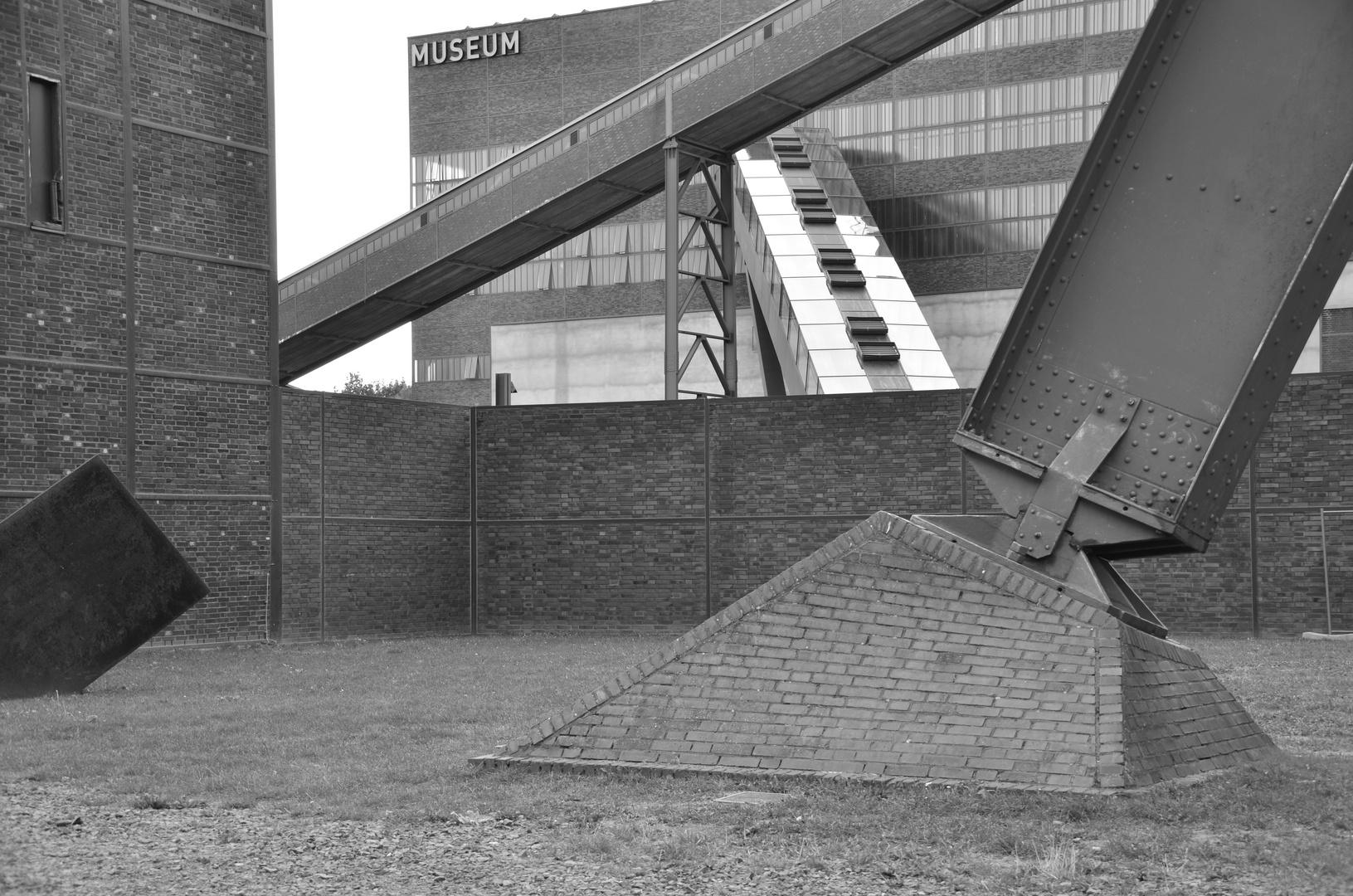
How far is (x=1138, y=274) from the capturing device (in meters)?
8.10

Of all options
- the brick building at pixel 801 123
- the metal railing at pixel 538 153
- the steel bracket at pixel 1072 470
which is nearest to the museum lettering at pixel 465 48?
the brick building at pixel 801 123

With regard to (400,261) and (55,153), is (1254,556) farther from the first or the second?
(55,153)

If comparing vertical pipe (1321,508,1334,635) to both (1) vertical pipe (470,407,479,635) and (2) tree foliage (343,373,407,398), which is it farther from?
(2) tree foliage (343,373,407,398)

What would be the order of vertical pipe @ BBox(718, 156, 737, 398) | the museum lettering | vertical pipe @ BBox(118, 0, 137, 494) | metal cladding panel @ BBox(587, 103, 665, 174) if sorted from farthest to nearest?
1. the museum lettering
2. vertical pipe @ BBox(718, 156, 737, 398)
3. metal cladding panel @ BBox(587, 103, 665, 174)
4. vertical pipe @ BBox(118, 0, 137, 494)

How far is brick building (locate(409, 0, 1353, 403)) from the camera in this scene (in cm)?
4403

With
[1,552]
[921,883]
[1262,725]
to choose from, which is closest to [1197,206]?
[921,883]

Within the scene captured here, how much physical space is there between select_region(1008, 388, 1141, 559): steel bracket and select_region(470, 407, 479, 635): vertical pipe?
1703 cm

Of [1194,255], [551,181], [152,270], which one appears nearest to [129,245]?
[152,270]

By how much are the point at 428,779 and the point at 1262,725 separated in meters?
6.11

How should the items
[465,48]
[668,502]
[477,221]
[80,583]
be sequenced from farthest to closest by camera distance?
[465,48] → [477,221] → [668,502] → [80,583]

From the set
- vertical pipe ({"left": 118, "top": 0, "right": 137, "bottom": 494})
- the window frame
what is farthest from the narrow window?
vertical pipe ({"left": 118, "top": 0, "right": 137, "bottom": 494})

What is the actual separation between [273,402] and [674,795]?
47.7 ft

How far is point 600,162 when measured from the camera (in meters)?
26.5

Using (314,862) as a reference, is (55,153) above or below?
above
